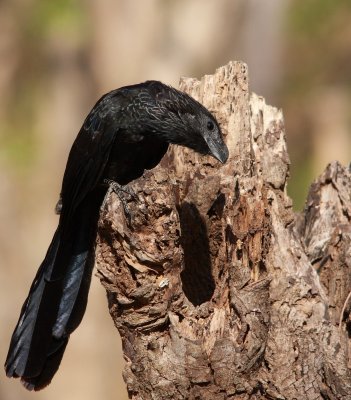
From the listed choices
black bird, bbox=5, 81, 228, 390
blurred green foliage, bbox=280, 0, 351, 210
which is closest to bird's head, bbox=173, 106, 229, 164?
black bird, bbox=5, 81, 228, 390

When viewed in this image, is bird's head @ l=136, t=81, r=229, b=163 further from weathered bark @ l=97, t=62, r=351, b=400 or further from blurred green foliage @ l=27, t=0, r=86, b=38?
blurred green foliage @ l=27, t=0, r=86, b=38

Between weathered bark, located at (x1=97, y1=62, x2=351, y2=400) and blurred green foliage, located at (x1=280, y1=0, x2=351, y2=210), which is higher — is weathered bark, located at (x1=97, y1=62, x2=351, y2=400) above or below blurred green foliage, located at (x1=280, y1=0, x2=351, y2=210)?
below

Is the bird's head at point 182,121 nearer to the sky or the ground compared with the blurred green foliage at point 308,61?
nearer to the ground

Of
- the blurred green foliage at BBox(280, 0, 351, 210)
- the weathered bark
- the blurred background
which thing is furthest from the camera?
the blurred green foliage at BBox(280, 0, 351, 210)

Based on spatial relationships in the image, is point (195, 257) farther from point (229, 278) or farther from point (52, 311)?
point (52, 311)

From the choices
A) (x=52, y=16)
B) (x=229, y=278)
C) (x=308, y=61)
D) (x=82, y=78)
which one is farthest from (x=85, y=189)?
(x=308, y=61)

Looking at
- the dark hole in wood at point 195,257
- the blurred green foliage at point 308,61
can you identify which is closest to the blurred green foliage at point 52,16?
the blurred green foliage at point 308,61

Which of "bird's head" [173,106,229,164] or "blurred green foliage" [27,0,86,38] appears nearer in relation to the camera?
"bird's head" [173,106,229,164]

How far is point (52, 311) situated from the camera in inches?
219

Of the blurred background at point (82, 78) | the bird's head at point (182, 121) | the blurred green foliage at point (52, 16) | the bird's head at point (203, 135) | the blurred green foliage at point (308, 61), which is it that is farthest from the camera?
the blurred green foliage at point (308, 61)

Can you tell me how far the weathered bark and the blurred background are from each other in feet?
19.0

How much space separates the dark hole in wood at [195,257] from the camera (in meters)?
5.42

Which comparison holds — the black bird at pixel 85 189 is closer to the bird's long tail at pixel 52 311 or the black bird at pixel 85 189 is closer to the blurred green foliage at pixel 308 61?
the bird's long tail at pixel 52 311

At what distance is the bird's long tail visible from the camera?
5.54m
